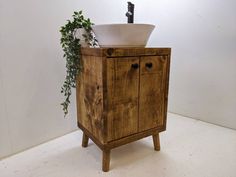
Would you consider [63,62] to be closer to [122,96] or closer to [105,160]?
[122,96]

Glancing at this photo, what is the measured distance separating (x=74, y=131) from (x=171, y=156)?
762 millimetres

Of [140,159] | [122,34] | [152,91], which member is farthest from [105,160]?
[122,34]

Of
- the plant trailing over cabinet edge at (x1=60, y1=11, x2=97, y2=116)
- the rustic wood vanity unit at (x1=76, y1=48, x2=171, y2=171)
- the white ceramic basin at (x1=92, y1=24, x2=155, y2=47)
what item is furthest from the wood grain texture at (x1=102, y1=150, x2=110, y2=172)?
the white ceramic basin at (x1=92, y1=24, x2=155, y2=47)

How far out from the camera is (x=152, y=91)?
1.04m

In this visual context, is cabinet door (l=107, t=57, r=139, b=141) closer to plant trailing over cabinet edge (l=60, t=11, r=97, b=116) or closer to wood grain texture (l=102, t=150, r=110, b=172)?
wood grain texture (l=102, t=150, r=110, b=172)

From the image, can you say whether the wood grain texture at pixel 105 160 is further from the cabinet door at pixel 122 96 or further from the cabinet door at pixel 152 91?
the cabinet door at pixel 152 91

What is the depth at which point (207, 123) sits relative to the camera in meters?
1.58

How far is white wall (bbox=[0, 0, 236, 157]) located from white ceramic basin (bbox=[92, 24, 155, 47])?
1.37 feet

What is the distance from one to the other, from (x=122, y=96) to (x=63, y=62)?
22.8 inches

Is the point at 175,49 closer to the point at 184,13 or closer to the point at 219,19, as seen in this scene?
the point at 184,13

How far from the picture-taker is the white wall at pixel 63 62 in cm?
107

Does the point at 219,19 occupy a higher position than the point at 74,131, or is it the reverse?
the point at 219,19

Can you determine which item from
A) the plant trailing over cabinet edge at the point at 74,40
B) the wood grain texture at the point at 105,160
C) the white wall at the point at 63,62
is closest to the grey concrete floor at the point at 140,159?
the wood grain texture at the point at 105,160

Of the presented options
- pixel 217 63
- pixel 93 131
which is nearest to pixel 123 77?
pixel 93 131
